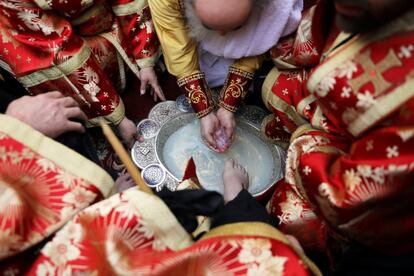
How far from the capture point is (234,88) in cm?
136

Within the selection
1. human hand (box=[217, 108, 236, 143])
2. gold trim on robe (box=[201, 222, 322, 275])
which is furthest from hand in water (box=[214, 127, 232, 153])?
gold trim on robe (box=[201, 222, 322, 275])

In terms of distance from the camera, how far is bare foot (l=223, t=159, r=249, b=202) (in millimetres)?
1168

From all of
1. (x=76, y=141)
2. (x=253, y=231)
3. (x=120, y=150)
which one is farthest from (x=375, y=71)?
(x=76, y=141)

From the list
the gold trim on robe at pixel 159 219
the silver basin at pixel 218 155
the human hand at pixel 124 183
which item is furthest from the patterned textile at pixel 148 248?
the silver basin at pixel 218 155

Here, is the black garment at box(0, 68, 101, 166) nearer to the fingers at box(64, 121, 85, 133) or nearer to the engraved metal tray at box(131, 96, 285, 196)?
the fingers at box(64, 121, 85, 133)

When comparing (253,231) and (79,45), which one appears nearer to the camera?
(253,231)

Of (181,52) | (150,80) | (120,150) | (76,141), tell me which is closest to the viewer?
(120,150)

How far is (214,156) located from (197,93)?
21cm

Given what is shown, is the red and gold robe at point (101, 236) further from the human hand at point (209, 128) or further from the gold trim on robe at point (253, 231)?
the human hand at point (209, 128)

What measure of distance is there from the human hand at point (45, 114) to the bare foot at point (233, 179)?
0.41m

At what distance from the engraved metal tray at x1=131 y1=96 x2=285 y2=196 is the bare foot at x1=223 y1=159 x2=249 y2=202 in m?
0.08

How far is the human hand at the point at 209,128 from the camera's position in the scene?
1.36 metres

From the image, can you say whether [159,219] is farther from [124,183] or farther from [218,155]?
[218,155]

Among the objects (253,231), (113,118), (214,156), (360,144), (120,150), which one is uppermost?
(120,150)
